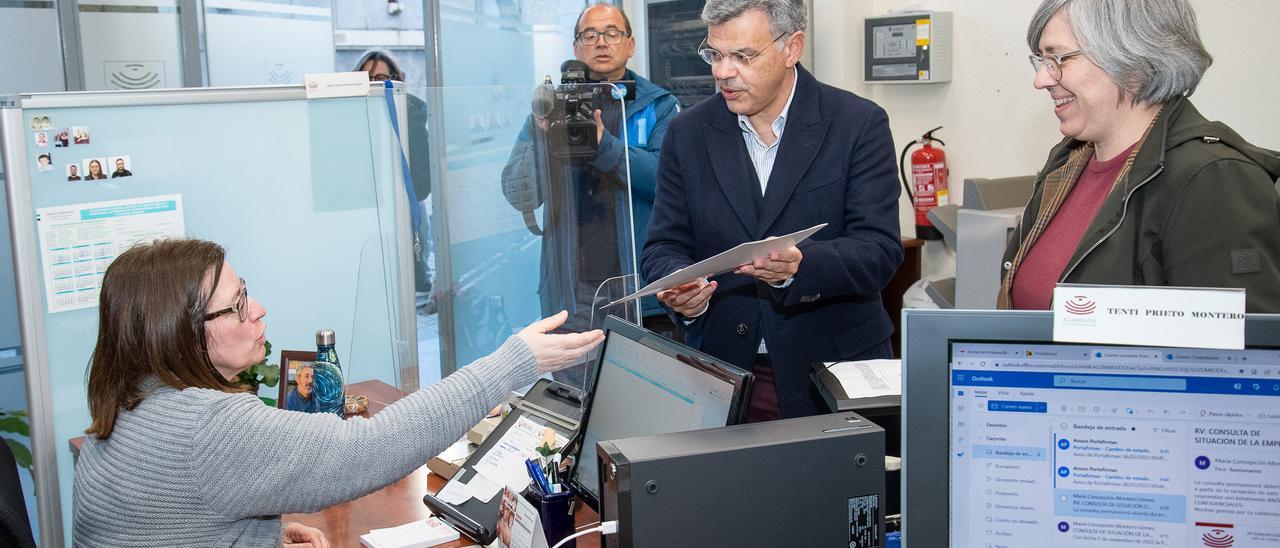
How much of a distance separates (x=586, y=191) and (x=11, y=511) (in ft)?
5.78

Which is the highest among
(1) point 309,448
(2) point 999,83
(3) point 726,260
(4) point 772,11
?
(4) point 772,11

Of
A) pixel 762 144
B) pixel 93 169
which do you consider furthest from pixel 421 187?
pixel 762 144

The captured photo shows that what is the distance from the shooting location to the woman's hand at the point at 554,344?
1.56 meters

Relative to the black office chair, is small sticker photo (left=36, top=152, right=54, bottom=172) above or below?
above

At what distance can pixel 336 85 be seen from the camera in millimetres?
2898

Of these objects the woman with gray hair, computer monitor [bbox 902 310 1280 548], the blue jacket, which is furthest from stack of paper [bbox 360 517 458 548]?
the woman with gray hair

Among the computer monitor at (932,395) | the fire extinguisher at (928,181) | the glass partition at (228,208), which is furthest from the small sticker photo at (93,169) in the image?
the fire extinguisher at (928,181)

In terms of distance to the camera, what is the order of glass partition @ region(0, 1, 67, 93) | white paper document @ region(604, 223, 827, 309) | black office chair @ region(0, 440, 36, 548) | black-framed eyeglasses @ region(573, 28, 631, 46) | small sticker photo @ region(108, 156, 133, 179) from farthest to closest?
glass partition @ region(0, 1, 67, 93), black-framed eyeglasses @ region(573, 28, 631, 46), small sticker photo @ region(108, 156, 133, 179), white paper document @ region(604, 223, 827, 309), black office chair @ region(0, 440, 36, 548)

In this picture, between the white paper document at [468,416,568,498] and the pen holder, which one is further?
the white paper document at [468,416,568,498]

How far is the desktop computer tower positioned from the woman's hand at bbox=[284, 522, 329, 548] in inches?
27.8

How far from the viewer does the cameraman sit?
9.37 ft

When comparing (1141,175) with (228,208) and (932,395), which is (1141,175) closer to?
(932,395)

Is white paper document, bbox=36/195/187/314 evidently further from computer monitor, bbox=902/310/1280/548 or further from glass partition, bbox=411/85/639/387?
computer monitor, bbox=902/310/1280/548

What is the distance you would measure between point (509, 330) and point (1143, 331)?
2.34 m
